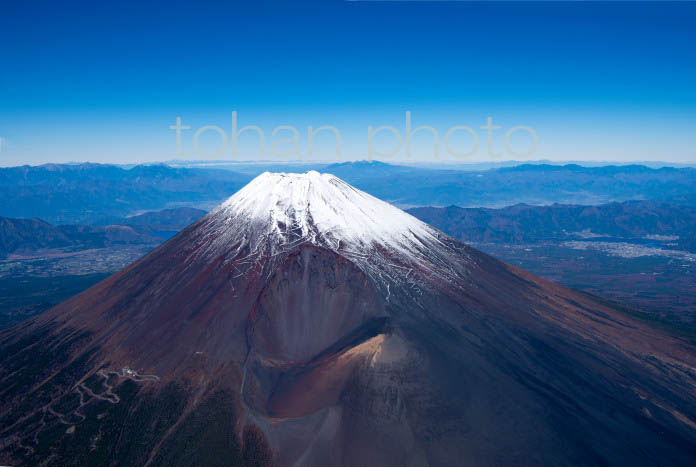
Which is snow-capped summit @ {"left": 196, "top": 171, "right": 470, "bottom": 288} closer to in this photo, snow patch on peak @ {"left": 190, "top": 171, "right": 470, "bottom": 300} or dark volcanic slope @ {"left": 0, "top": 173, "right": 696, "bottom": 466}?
snow patch on peak @ {"left": 190, "top": 171, "right": 470, "bottom": 300}

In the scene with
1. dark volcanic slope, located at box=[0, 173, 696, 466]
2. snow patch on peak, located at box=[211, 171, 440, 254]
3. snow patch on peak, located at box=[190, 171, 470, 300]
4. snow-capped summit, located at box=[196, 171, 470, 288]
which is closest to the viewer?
dark volcanic slope, located at box=[0, 173, 696, 466]

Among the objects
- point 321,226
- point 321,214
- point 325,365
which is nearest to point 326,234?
point 321,226

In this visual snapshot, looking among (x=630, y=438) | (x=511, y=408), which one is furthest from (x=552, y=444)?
(x=630, y=438)

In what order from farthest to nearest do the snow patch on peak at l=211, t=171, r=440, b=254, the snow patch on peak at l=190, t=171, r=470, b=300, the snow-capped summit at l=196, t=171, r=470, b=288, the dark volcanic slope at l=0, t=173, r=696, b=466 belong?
the snow patch on peak at l=211, t=171, r=440, b=254, the snow-capped summit at l=196, t=171, r=470, b=288, the snow patch on peak at l=190, t=171, r=470, b=300, the dark volcanic slope at l=0, t=173, r=696, b=466

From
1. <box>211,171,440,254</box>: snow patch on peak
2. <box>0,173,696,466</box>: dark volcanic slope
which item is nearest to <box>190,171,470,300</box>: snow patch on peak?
<box>211,171,440,254</box>: snow patch on peak

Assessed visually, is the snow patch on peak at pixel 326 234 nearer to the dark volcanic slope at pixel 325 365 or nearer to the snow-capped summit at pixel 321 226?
the snow-capped summit at pixel 321 226

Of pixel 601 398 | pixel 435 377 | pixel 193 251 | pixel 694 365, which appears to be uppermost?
pixel 193 251

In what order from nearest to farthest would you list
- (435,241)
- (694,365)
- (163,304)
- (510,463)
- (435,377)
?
(510,463), (435,377), (163,304), (694,365), (435,241)

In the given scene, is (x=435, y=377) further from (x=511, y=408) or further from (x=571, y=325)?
(x=571, y=325)
